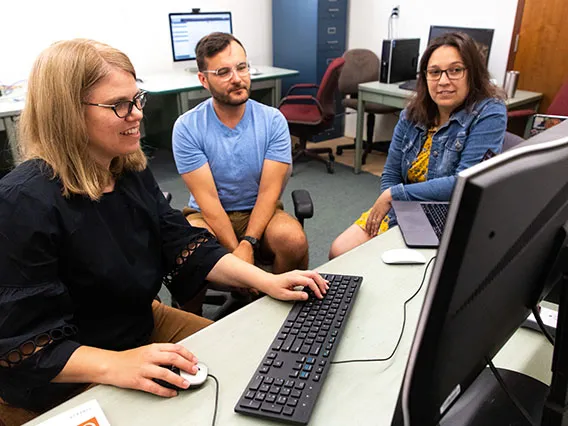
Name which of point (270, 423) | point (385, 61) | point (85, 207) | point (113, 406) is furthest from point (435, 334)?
point (385, 61)

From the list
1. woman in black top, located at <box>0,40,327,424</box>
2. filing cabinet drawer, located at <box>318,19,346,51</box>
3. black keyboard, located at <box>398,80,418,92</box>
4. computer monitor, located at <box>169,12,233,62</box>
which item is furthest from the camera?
filing cabinet drawer, located at <box>318,19,346,51</box>

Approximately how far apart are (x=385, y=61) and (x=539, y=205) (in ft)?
11.4

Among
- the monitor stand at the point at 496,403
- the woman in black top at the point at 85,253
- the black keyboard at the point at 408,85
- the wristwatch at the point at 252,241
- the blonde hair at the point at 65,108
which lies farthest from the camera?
the black keyboard at the point at 408,85

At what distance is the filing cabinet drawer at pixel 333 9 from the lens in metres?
4.48

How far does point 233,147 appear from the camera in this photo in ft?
6.44

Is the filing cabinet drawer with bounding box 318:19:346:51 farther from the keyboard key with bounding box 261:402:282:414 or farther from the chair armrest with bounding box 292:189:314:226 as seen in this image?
the keyboard key with bounding box 261:402:282:414

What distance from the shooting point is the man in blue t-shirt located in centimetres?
189

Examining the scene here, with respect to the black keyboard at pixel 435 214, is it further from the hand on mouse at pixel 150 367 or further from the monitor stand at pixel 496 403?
the hand on mouse at pixel 150 367

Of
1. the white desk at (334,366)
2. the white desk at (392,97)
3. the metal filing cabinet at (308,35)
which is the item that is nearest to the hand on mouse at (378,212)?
the white desk at (334,366)

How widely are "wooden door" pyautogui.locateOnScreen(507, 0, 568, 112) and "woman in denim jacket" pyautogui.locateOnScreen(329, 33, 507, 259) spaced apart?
2.19 m

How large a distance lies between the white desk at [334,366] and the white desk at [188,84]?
288cm

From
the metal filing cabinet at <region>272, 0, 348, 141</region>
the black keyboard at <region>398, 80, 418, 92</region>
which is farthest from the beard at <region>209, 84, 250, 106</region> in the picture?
the metal filing cabinet at <region>272, 0, 348, 141</region>

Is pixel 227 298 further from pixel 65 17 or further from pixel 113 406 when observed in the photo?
pixel 65 17

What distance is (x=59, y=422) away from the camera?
Result: 782mm
